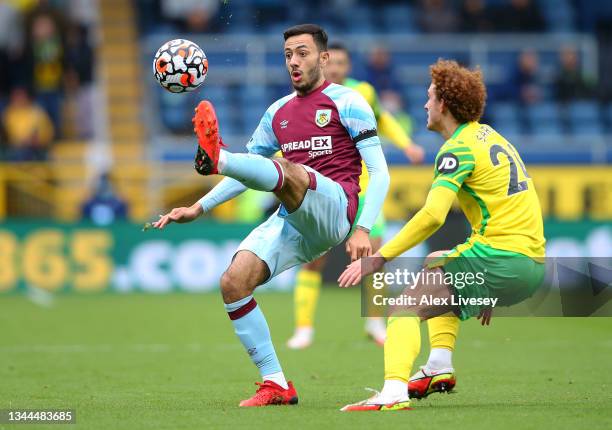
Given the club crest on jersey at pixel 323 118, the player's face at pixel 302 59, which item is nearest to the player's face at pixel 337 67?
the player's face at pixel 302 59

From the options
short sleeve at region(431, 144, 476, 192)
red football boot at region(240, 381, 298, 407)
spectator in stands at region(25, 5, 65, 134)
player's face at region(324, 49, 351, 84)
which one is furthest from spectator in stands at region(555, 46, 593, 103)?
red football boot at region(240, 381, 298, 407)

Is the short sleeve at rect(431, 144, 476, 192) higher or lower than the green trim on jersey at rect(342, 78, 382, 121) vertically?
lower

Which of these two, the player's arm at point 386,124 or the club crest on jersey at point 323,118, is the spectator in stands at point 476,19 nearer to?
the player's arm at point 386,124

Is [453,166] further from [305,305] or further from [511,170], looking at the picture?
[305,305]

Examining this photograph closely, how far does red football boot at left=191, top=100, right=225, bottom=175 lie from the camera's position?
253 inches

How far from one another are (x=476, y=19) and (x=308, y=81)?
14.6m

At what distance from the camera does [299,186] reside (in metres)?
6.96

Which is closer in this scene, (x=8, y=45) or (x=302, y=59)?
(x=302, y=59)

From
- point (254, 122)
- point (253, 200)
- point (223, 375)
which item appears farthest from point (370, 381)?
point (254, 122)

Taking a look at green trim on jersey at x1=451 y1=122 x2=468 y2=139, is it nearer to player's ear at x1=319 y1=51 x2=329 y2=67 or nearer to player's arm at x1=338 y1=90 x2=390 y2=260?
player's arm at x1=338 y1=90 x2=390 y2=260

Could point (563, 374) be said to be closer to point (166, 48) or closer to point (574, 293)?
point (574, 293)

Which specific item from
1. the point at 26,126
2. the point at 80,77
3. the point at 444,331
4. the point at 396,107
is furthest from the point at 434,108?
the point at 80,77

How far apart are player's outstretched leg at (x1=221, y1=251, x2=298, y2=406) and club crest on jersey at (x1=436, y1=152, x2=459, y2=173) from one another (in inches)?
52.0

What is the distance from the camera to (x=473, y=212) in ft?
23.1
